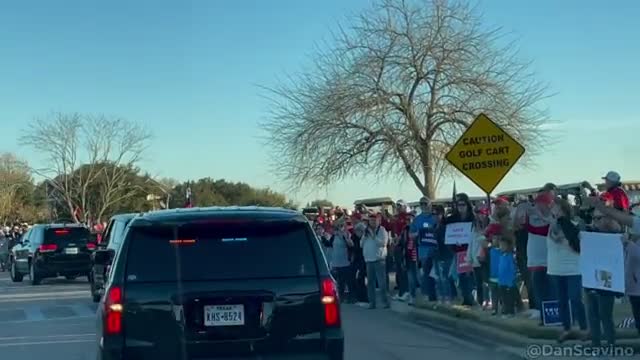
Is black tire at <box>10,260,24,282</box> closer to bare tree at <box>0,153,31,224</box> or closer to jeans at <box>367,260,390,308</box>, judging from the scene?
jeans at <box>367,260,390,308</box>

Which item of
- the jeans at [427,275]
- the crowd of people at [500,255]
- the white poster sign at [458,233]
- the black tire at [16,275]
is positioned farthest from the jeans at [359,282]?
the black tire at [16,275]

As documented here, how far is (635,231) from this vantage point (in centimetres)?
1120

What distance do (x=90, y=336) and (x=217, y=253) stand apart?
330 inches

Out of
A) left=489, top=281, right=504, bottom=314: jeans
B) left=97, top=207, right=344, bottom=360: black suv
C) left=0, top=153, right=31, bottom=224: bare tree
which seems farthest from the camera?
left=0, top=153, right=31, bottom=224: bare tree

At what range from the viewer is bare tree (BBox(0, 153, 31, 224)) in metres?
85.6

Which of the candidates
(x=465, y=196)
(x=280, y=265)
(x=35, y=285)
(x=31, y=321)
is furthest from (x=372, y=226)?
(x=35, y=285)

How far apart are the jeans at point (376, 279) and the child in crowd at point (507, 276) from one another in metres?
4.10

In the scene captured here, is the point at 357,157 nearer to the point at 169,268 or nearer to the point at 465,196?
the point at 465,196

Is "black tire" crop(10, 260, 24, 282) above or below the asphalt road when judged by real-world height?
above

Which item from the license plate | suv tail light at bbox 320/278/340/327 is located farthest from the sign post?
the license plate

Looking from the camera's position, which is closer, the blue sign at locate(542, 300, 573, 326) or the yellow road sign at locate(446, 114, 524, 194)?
the blue sign at locate(542, 300, 573, 326)

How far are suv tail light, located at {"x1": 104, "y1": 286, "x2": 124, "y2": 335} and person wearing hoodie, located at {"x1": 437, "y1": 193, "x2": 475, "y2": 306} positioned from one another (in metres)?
10.3

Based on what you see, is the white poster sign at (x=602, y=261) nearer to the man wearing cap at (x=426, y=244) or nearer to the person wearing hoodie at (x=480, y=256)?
the person wearing hoodie at (x=480, y=256)

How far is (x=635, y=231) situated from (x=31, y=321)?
37.0 ft
